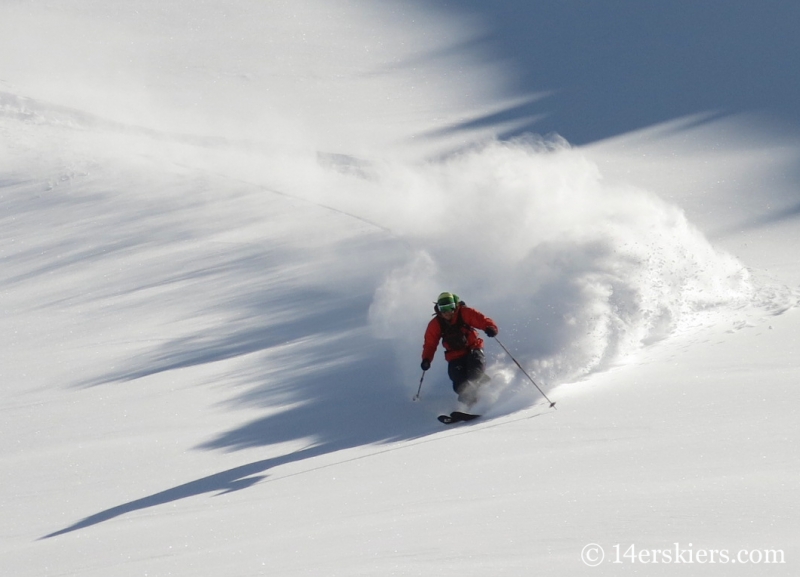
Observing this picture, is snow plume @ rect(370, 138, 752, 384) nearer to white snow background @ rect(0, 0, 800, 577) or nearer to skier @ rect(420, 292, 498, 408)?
white snow background @ rect(0, 0, 800, 577)

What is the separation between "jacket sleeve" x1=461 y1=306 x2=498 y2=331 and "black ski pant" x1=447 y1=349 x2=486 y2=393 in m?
Result: 0.25

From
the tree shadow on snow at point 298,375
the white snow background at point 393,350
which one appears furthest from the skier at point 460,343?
the tree shadow on snow at point 298,375

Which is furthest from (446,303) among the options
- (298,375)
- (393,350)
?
A: (298,375)

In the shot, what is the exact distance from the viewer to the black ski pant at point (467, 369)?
868cm

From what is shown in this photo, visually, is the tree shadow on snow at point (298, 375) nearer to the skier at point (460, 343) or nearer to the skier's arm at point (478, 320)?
the skier at point (460, 343)

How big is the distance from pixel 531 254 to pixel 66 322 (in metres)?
6.78

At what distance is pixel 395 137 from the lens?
25.5 metres

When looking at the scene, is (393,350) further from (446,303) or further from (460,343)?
(446,303)

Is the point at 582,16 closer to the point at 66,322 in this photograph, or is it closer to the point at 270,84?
the point at 270,84

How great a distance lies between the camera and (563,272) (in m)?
9.86

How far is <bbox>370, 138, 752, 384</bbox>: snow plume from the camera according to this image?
358 inches

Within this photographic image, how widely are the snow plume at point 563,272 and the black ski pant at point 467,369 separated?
0.46m

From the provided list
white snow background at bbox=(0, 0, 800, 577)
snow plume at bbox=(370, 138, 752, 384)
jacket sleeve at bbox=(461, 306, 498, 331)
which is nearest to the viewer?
white snow background at bbox=(0, 0, 800, 577)

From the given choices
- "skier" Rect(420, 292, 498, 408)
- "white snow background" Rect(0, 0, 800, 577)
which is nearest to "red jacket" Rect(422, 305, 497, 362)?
"skier" Rect(420, 292, 498, 408)
